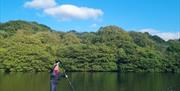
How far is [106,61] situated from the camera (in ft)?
248

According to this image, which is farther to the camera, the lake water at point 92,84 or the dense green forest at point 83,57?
the dense green forest at point 83,57

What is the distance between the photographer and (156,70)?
7675cm

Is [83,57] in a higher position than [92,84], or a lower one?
higher

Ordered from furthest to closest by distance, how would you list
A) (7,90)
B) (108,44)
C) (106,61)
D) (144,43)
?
(144,43) < (108,44) < (106,61) < (7,90)

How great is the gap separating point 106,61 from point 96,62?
6.87ft

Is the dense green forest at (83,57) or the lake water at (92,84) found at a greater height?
the dense green forest at (83,57)

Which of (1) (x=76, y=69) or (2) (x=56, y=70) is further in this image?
(1) (x=76, y=69)

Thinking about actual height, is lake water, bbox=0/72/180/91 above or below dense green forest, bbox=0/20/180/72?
below

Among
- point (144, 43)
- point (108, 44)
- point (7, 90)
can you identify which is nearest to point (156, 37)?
point (144, 43)

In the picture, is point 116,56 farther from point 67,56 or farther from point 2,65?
point 2,65

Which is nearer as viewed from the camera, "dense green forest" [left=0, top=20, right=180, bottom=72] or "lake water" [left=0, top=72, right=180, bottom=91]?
"lake water" [left=0, top=72, right=180, bottom=91]

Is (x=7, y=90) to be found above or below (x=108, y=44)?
below

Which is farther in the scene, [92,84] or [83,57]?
[83,57]

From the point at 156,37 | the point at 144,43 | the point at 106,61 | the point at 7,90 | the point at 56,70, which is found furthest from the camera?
the point at 156,37
